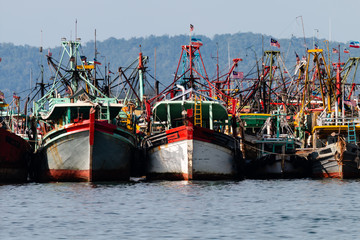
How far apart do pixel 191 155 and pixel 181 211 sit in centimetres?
1724

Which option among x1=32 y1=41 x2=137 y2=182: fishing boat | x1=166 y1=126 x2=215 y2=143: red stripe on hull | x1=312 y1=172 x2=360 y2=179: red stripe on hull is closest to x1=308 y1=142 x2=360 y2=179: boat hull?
x1=312 y1=172 x2=360 y2=179: red stripe on hull

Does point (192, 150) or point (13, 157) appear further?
point (13, 157)

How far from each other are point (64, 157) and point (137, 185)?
571 centimetres

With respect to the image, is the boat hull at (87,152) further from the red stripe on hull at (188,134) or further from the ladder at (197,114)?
the ladder at (197,114)

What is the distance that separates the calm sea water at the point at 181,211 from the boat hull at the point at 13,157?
4.67m

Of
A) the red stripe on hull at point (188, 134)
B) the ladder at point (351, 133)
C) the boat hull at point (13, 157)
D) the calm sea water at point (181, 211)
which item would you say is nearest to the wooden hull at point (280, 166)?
the ladder at point (351, 133)

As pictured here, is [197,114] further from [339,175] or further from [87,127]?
[339,175]

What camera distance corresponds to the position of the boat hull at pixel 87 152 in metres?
54.2

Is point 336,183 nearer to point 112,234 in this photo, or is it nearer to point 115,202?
point 115,202

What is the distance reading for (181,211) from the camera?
3778 cm

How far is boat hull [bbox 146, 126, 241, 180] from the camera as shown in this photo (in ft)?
180

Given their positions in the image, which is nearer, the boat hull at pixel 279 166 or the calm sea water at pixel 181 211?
the calm sea water at pixel 181 211

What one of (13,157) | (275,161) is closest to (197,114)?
(275,161)

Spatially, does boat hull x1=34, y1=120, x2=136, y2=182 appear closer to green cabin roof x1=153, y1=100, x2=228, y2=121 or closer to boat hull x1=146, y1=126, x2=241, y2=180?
boat hull x1=146, y1=126, x2=241, y2=180
